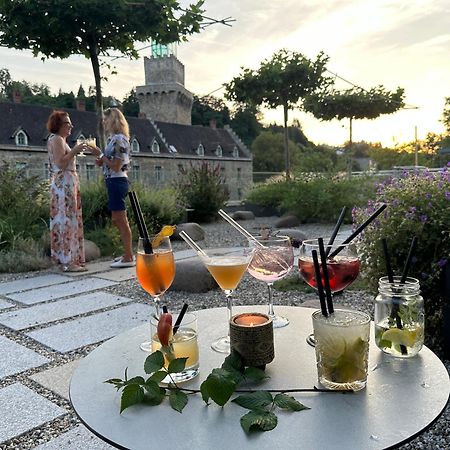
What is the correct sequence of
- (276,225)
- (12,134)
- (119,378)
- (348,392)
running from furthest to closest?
(12,134) → (276,225) → (119,378) → (348,392)

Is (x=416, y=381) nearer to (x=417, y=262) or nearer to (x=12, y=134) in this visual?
(x=417, y=262)

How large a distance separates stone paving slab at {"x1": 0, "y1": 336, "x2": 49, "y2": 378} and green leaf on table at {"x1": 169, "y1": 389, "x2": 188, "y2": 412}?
5.68ft

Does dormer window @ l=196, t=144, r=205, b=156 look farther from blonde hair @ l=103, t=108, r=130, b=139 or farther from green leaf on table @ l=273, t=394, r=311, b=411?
green leaf on table @ l=273, t=394, r=311, b=411

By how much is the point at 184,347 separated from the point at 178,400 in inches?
5.5

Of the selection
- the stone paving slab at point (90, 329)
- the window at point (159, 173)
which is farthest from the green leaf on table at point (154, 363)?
the window at point (159, 173)

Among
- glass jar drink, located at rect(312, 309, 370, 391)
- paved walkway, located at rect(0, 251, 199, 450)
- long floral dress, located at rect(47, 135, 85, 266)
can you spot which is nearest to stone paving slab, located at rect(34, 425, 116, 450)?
paved walkway, located at rect(0, 251, 199, 450)

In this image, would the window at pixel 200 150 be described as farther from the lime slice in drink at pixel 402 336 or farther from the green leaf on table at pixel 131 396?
the green leaf on table at pixel 131 396

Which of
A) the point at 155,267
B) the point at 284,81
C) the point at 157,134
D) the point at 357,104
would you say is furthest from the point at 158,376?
→ the point at 157,134

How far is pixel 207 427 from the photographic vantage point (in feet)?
2.50

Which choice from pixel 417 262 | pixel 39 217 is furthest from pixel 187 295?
pixel 39 217

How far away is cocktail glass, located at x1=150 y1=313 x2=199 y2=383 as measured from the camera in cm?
94

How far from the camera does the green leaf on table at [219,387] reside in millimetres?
815

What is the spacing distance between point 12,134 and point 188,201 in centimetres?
1957

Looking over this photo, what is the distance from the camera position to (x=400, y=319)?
3.46 feet
